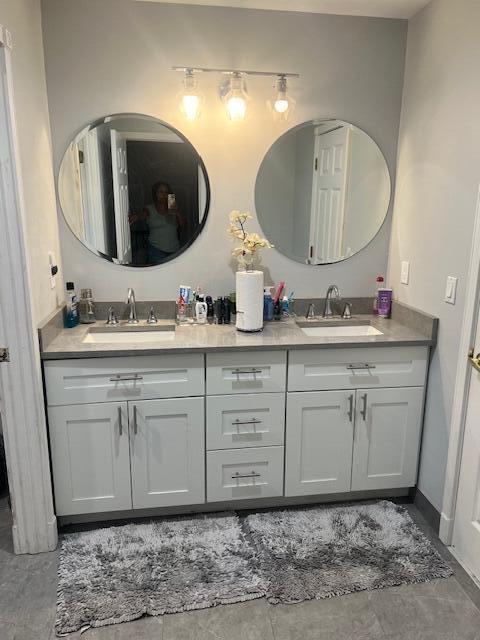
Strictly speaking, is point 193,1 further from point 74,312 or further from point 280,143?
point 74,312

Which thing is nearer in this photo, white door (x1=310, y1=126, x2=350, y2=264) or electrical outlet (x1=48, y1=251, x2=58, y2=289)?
electrical outlet (x1=48, y1=251, x2=58, y2=289)

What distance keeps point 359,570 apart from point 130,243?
1.89 m

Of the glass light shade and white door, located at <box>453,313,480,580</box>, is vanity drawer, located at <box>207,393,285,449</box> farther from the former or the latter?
the glass light shade

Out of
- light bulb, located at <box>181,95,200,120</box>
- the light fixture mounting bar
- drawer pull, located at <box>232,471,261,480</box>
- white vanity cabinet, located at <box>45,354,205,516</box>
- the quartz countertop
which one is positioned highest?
the light fixture mounting bar

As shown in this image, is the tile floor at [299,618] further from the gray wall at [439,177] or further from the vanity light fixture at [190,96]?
the vanity light fixture at [190,96]

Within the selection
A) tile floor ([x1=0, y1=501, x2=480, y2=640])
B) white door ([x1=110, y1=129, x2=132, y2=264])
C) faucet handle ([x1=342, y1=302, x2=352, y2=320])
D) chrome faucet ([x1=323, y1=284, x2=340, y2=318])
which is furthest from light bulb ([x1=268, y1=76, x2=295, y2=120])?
tile floor ([x1=0, y1=501, x2=480, y2=640])

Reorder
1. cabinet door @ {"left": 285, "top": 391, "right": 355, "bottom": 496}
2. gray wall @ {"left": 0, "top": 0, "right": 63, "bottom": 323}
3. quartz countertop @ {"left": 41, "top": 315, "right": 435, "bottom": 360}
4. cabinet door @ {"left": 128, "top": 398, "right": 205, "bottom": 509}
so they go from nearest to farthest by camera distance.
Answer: gray wall @ {"left": 0, "top": 0, "right": 63, "bottom": 323}
quartz countertop @ {"left": 41, "top": 315, "right": 435, "bottom": 360}
cabinet door @ {"left": 128, "top": 398, "right": 205, "bottom": 509}
cabinet door @ {"left": 285, "top": 391, "right": 355, "bottom": 496}

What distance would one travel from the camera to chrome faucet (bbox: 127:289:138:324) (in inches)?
100

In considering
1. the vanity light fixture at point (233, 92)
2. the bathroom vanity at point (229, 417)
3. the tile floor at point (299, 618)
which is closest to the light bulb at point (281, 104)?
the vanity light fixture at point (233, 92)

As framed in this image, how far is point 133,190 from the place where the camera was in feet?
8.15

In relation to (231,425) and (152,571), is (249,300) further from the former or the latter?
(152,571)

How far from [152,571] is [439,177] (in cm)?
213

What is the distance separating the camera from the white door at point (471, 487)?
1.97 meters

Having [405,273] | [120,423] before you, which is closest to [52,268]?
[120,423]
